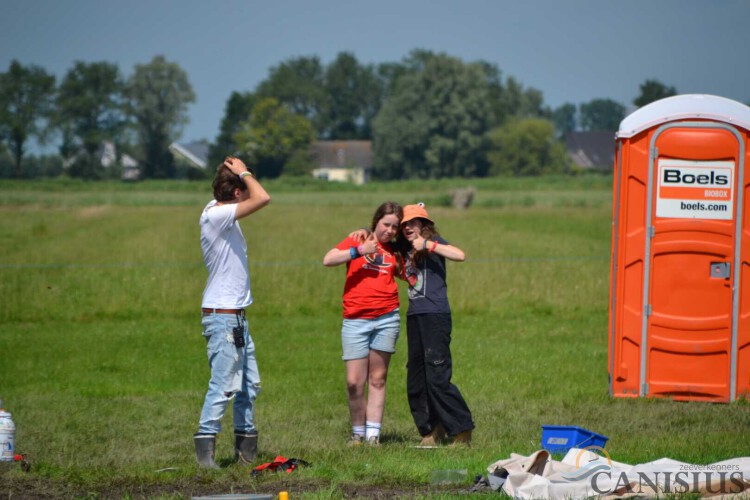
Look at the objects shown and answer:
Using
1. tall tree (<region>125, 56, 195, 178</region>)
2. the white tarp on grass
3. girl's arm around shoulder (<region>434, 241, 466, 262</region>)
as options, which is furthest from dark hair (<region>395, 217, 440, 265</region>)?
tall tree (<region>125, 56, 195, 178</region>)

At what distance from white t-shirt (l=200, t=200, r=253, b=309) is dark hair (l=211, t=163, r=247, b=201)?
0.32 feet

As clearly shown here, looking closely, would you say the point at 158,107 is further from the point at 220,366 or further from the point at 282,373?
the point at 220,366

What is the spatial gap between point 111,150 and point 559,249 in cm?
3355

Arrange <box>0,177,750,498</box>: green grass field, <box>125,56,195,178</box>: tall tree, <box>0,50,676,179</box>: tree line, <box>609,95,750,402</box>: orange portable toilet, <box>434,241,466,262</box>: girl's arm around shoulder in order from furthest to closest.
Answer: <box>125,56,195,178</box>: tall tree < <box>0,50,676,179</box>: tree line < <box>609,95,750,402</box>: orange portable toilet < <box>434,241,466,262</box>: girl's arm around shoulder < <box>0,177,750,498</box>: green grass field

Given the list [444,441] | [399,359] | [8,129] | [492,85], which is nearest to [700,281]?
[444,441]

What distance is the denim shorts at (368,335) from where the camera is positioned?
8312 mm

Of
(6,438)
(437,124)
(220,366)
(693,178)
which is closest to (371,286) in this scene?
(220,366)

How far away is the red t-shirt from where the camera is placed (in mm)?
8266

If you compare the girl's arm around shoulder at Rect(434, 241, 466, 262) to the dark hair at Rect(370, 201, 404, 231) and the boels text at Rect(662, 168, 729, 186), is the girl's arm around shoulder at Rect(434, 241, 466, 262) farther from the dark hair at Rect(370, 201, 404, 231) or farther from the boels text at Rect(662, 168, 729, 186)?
the boels text at Rect(662, 168, 729, 186)

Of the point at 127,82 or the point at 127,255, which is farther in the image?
the point at 127,82

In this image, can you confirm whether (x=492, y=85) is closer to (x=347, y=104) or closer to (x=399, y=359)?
(x=347, y=104)

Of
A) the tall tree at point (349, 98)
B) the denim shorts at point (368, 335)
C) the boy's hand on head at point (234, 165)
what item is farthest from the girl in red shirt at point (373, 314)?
the tall tree at point (349, 98)

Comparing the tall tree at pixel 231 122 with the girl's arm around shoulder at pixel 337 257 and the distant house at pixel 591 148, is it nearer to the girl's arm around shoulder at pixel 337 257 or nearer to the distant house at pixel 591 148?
the distant house at pixel 591 148

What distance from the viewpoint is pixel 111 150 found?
56.2 metres
